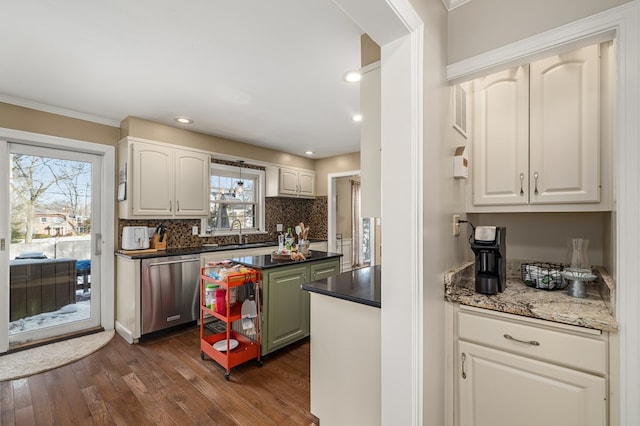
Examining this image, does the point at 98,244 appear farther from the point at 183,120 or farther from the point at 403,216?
the point at 403,216

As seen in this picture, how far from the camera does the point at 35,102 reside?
280 cm

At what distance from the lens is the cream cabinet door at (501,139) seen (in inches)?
65.4

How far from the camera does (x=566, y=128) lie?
1.53 metres

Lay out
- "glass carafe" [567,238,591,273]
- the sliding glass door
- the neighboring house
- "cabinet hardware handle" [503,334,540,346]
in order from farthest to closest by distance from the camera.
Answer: the neighboring house → the sliding glass door → "glass carafe" [567,238,591,273] → "cabinet hardware handle" [503,334,540,346]

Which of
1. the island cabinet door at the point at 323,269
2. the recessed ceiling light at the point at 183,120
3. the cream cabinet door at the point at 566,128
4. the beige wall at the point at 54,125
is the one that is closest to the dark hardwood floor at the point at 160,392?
the island cabinet door at the point at 323,269

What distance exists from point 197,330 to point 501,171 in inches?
135

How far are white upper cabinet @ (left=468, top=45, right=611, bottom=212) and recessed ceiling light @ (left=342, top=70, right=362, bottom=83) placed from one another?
868mm

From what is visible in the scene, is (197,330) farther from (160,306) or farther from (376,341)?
(376,341)

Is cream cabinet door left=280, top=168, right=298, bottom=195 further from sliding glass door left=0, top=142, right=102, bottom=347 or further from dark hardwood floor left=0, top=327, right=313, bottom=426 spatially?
dark hardwood floor left=0, top=327, right=313, bottom=426

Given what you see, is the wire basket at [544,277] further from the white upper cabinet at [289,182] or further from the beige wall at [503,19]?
the white upper cabinet at [289,182]

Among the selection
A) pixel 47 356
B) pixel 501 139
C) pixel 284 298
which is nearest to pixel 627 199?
pixel 501 139

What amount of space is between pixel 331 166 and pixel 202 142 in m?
2.26

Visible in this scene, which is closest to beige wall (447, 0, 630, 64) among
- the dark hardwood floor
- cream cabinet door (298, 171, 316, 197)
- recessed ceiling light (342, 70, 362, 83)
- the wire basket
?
recessed ceiling light (342, 70, 362, 83)

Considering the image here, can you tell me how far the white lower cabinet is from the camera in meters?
1.16
